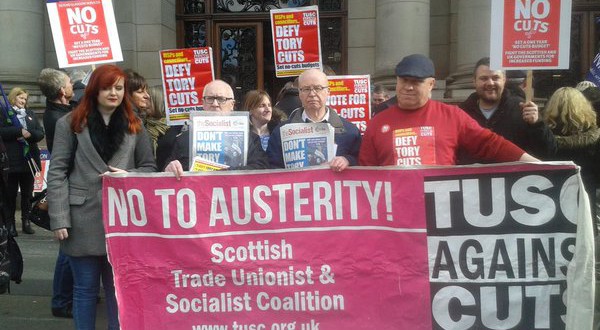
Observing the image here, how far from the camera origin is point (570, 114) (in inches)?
190

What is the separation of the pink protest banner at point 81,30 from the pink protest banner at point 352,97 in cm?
249

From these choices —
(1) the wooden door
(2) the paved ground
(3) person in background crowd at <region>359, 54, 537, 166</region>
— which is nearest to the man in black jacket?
(2) the paved ground

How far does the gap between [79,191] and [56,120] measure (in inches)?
71.3

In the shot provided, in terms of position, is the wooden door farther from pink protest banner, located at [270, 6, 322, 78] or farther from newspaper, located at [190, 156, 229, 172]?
newspaper, located at [190, 156, 229, 172]

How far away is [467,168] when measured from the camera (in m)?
3.87

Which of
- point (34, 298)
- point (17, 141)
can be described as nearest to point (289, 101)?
point (34, 298)

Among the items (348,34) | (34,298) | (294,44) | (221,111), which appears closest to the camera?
(221,111)

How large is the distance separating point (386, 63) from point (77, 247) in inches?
296

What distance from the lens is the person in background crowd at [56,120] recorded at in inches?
222

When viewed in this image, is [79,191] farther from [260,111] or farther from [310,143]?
[260,111]

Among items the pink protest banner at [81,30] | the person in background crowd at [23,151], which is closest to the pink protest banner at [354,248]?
the pink protest banner at [81,30]

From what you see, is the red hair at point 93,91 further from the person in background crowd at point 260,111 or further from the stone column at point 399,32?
the stone column at point 399,32

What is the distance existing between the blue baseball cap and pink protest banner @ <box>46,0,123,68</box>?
9.92 feet

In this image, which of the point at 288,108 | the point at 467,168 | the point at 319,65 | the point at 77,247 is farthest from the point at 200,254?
the point at 319,65
